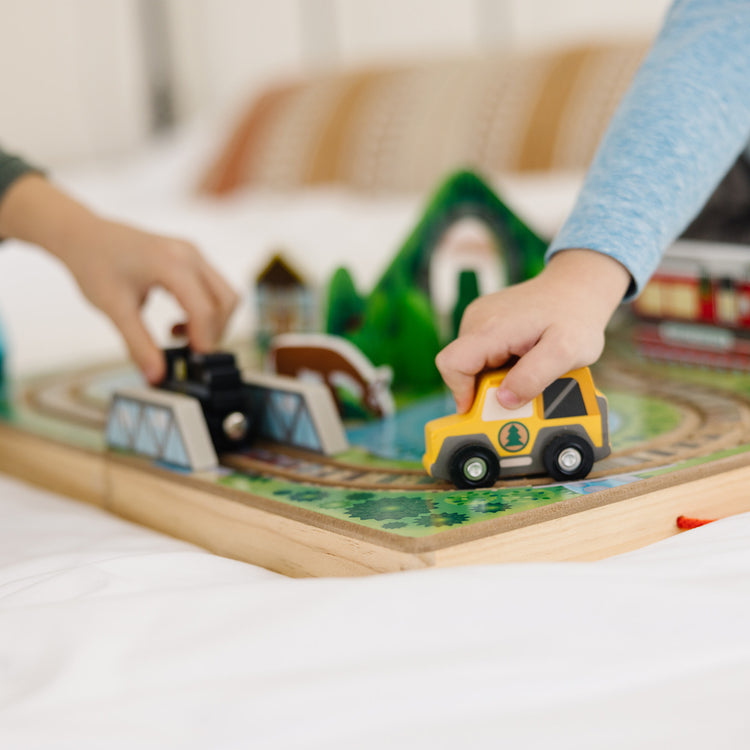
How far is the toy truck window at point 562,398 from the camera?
536 mm

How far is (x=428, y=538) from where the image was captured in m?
0.44

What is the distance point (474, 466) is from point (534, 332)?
0.08m

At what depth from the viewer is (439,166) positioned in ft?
6.06

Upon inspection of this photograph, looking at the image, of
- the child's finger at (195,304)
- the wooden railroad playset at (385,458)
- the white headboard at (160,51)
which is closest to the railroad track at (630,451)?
the wooden railroad playset at (385,458)

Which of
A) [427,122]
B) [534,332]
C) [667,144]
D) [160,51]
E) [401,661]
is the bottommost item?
[401,661]

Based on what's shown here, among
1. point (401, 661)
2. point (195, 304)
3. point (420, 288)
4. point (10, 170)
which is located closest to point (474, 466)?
point (401, 661)

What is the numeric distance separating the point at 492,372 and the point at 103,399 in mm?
482

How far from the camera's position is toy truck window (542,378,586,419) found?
536 mm

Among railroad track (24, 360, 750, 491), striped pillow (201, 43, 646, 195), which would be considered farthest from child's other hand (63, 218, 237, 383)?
striped pillow (201, 43, 646, 195)

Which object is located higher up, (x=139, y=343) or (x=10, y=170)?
(x=10, y=170)

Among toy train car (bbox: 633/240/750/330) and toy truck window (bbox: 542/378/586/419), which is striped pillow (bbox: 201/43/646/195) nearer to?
toy train car (bbox: 633/240/750/330)

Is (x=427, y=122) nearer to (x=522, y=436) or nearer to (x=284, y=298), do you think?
(x=284, y=298)

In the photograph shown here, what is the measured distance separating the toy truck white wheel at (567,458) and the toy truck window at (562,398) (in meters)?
0.01

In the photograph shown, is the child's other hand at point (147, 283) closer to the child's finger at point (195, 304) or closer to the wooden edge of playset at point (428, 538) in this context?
the child's finger at point (195, 304)
